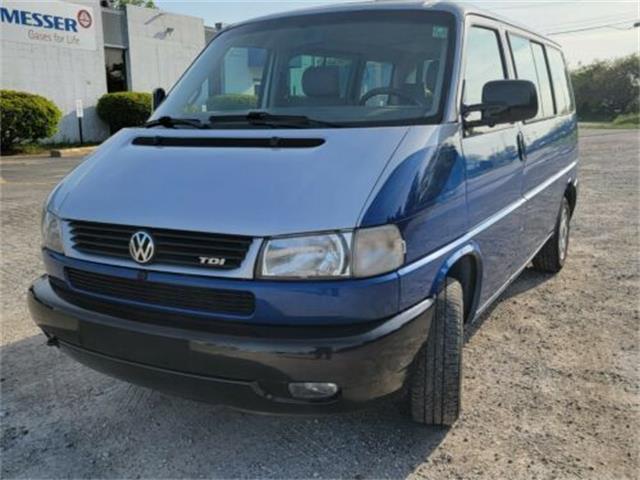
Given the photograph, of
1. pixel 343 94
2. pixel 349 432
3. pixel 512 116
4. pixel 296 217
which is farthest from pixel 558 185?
pixel 296 217

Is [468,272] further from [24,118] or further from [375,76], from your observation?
[24,118]

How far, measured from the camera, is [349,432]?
3.06 metres

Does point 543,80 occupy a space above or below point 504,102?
above

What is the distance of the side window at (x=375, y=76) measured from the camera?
3388mm

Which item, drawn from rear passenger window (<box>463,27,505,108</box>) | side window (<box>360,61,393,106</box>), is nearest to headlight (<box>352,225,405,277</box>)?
rear passenger window (<box>463,27,505,108</box>)

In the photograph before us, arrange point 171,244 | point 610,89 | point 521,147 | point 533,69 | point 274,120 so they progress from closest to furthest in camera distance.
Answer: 1. point 171,244
2. point 274,120
3. point 521,147
4. point 533,69
5. point 610,89

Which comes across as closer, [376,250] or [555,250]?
[376,250]

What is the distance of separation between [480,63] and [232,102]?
4.66 feet

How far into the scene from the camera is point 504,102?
314cm

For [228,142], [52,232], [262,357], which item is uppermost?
[228,142]

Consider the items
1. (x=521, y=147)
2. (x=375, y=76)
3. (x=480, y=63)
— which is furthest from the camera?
(x=521, y=147)

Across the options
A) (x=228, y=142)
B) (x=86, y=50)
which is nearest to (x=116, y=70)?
(x=86, y=50)

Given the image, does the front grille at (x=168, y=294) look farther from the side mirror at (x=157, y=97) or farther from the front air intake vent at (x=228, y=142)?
the side mirror at (x=157, y=97)

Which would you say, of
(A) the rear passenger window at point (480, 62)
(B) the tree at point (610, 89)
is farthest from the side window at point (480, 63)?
(B) the tree at point (610, 89)
